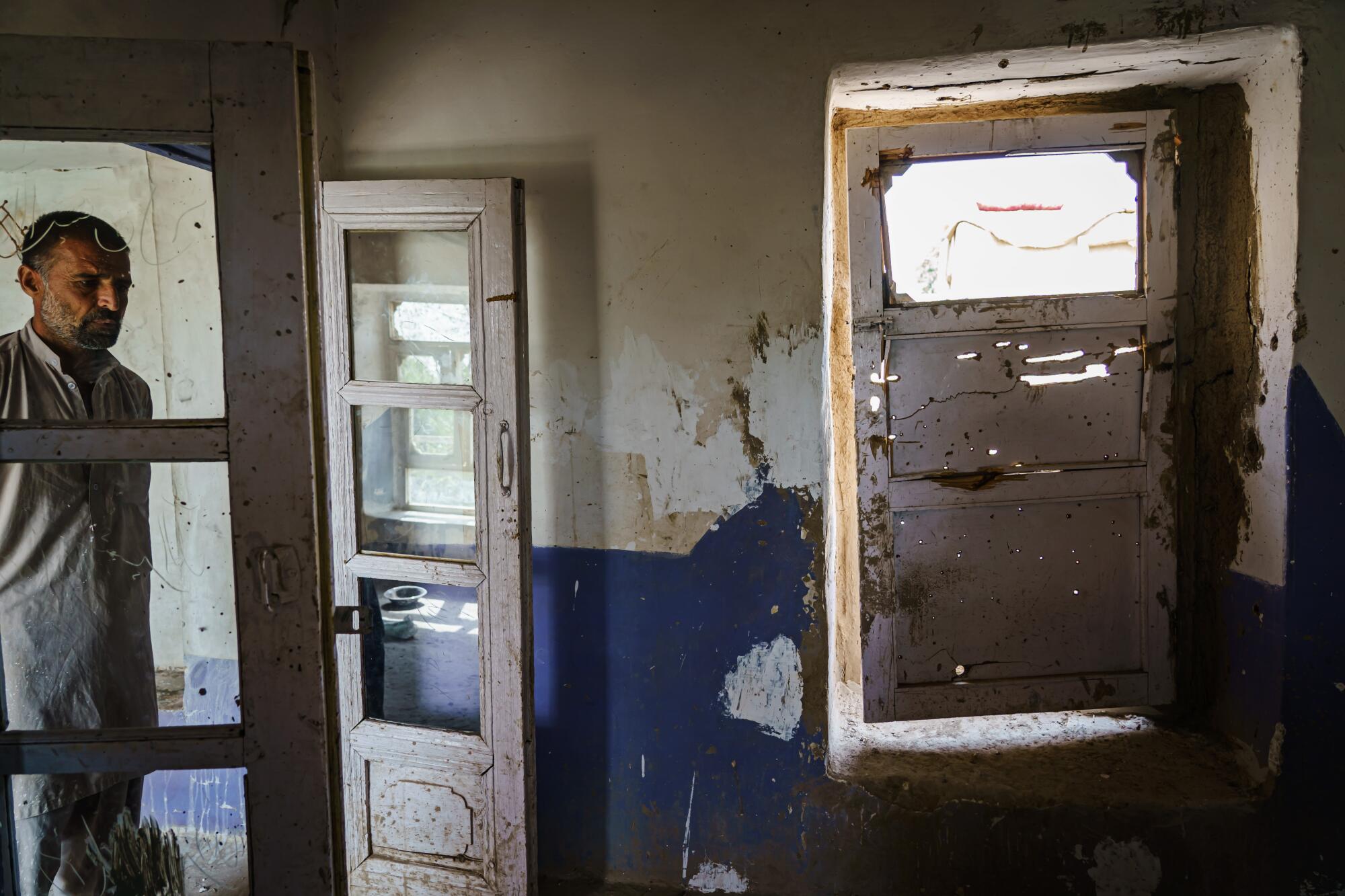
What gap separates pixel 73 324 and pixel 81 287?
0.21 ft

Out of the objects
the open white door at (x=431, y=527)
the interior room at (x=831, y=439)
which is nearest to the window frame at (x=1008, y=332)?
the interior room at (x=831, y=439)

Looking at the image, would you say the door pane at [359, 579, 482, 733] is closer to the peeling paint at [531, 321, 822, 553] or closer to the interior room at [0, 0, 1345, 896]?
the interior room at [0, 0, 1345, 896]

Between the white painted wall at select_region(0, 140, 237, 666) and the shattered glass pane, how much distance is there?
180 centimetres

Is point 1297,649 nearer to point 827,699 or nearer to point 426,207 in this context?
point 827,699

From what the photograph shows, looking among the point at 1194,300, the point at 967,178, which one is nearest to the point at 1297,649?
the point at 1194,300

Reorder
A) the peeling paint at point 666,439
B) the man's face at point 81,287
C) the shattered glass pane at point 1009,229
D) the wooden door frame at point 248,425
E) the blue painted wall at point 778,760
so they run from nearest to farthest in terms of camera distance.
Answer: the wooden door frame at point 248,425, the man's face at point 81,287, the blue painted wall at point 778,760, the peeling paint at point 666,439, the shattered glass pane at point 1009,229

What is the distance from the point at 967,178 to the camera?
244 centimetres

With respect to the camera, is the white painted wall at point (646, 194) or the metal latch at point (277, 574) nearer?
the metal latch at point (277, 574)

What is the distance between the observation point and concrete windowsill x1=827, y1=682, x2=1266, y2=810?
2.23 meters

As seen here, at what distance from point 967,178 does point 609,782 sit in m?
2.07

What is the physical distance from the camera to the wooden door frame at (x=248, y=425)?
1.27 m

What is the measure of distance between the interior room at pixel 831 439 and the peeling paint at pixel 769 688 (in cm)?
1

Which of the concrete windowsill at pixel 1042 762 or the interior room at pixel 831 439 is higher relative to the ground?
the interior room at pixel 831 439

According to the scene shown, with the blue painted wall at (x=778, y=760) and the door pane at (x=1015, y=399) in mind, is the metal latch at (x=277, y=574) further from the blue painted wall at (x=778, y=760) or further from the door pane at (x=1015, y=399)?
the door pane at (x=1015, y=399)
